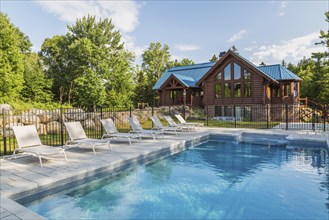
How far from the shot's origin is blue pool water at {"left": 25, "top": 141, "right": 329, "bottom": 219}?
4.63m

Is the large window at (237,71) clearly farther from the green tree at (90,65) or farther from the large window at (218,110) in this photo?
the green tree at (90,65)

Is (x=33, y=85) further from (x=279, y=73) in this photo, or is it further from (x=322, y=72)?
(x=322, y=72)

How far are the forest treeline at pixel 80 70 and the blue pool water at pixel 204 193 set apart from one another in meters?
18.9

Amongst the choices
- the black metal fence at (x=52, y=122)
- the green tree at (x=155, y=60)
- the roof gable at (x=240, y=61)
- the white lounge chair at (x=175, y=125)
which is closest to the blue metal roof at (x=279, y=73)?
the roof gable at (x=240, y=61)

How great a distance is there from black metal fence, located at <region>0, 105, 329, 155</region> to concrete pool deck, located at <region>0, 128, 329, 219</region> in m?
2.05

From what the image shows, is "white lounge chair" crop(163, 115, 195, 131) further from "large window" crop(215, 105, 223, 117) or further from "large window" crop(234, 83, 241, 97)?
"large window" crop(234, 83, 241, 97)

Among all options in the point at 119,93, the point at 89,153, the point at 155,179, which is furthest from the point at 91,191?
the point at 119,93

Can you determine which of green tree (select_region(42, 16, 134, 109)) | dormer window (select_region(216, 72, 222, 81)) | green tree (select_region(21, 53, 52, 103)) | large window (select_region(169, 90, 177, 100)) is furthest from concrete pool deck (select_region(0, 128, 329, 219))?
green tree (select_region(21, 53, 52, 103))

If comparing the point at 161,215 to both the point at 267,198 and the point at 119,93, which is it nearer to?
the point at 267,198

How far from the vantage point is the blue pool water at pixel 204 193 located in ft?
15.2

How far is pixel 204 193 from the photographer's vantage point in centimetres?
565

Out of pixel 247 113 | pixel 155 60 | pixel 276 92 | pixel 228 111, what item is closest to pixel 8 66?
pixel 228 111

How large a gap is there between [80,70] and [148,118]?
1534 centimetres

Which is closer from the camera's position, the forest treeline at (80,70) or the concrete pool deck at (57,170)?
the concrete pool deck at (57,170)
